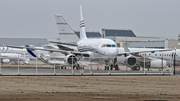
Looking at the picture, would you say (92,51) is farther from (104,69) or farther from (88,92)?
(88,92)

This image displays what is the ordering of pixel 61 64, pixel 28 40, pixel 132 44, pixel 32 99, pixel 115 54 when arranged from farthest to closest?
pixel 28 40 < pixel 132 44 < pixel 61 64 < pixel 115 54 < pixel 32 99

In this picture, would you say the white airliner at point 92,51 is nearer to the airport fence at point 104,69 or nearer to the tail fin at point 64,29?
the tail fin at point 64,29

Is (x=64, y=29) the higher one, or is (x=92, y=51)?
(x=64, y=29)

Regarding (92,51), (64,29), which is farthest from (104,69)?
(64,29)

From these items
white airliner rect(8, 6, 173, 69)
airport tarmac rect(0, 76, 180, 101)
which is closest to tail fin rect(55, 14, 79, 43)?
white airliner rect(8, 6, 173, 69)

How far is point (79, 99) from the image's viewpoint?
43.0 feet

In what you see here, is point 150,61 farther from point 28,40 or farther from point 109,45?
point 28,40

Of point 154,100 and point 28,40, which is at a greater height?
point 28,40

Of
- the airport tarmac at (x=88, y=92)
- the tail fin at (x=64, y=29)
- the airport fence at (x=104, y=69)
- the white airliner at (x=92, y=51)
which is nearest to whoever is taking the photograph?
the airport tarmac at (x=88, y=92)

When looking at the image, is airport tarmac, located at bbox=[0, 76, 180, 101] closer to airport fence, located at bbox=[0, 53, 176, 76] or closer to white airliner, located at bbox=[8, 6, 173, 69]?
airport fence, located at bbox=[0, 53, 176, 76]

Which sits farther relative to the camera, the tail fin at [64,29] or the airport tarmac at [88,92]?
the tail fin at [64,29]

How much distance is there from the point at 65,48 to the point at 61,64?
8968 mm

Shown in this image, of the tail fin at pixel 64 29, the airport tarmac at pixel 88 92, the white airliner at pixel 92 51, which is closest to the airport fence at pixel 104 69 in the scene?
the white airliner at pixel 92 51

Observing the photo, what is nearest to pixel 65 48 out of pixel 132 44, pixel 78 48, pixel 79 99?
pixel 78 48
